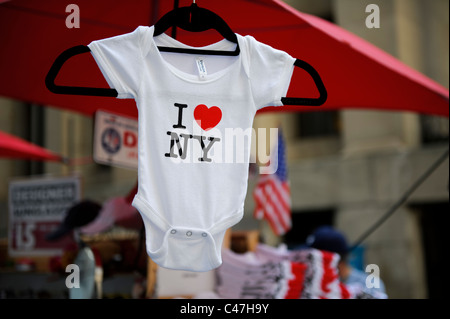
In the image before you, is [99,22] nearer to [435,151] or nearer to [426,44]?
[435,151]

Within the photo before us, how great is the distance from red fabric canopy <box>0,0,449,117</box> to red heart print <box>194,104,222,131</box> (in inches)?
40.4

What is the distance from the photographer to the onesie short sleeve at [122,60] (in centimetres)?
235

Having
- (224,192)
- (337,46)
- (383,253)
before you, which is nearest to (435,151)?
(383,253)

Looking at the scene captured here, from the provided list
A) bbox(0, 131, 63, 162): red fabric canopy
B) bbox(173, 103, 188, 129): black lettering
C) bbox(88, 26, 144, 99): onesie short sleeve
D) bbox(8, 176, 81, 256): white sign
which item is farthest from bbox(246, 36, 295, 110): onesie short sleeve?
bbox(0, 131, 63, 162): red fabric canopy

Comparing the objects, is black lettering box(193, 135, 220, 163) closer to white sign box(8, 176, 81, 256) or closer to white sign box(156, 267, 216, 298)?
white sign box(156, 267, 216, 298)

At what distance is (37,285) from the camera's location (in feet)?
15.1

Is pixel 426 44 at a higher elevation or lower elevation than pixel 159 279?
higher

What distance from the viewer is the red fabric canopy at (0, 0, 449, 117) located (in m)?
3.39

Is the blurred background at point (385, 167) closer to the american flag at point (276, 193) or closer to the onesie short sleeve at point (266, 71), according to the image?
the american flag at point (276, 193)

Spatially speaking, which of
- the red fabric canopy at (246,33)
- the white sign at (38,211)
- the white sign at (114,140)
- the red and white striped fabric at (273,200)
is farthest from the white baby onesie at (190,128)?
the red and white striped fabric at (273,200)

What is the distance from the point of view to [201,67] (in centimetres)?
251

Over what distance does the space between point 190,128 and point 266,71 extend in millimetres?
460

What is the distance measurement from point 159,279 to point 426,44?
9124 millimetres

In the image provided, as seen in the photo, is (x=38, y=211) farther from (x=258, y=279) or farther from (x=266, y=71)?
(x=266, y=71)
